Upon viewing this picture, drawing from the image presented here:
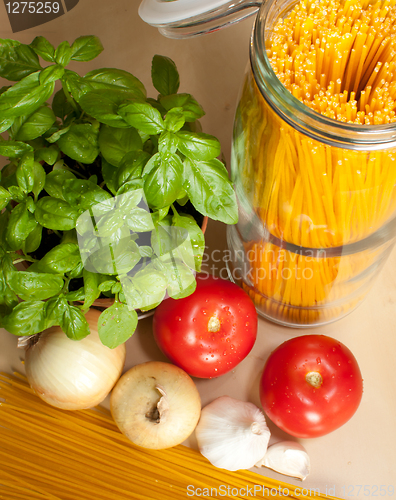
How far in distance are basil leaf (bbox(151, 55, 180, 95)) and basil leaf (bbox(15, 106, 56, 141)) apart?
0.44ft

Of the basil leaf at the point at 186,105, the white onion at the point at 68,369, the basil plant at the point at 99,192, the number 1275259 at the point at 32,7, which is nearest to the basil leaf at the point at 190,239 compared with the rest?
the basil plant at the point at 99,192

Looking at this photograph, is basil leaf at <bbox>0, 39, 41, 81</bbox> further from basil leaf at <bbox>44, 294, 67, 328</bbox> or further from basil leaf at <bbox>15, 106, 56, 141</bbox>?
basil leaf at <bbox>44, 294, 67, 328</bbox>

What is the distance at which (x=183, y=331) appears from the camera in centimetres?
61

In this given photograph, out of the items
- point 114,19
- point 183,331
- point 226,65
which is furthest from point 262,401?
point 114,19

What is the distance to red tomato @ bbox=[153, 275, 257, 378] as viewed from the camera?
611 mm

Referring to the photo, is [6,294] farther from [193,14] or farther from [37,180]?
[193,14]

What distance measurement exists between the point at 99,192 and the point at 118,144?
0.19 feet

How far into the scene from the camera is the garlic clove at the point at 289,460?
61cm

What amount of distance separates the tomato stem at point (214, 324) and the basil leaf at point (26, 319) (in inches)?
8.7

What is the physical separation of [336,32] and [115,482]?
1.88 ft

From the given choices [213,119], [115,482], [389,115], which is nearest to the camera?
[389,115]

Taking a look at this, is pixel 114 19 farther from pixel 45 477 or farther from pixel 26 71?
pixel 45 477

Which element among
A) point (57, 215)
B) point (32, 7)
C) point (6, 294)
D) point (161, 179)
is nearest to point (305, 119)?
point (161, 179)

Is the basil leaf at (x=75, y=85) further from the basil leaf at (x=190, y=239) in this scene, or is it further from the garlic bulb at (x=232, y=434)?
the garlic bulb at (x=232, y=434)
